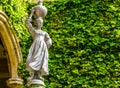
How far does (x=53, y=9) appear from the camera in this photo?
35.9 feet

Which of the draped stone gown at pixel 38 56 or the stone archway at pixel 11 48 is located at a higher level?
the draped stone gown at pixel 38 56

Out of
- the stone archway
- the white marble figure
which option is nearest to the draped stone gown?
the white marble figure

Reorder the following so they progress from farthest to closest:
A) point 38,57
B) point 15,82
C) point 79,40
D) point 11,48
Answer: point 79,40, point 11,48, point 15,82, point 38,57

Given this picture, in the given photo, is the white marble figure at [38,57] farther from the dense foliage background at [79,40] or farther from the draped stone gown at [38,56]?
the dense foliage background at [79,40]

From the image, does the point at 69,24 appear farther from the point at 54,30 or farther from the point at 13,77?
the point at 13,77

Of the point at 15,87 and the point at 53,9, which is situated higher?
the point at 53,9

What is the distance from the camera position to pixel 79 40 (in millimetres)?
10094

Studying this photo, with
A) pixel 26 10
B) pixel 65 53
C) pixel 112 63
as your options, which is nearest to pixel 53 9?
pixel 26 10

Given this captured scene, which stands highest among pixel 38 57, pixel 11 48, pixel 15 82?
pixel 38 57

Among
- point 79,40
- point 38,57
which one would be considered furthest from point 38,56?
point 79,40

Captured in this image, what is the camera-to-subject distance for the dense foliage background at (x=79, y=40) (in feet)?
31.2

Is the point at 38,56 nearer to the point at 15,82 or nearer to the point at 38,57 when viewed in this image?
the point at 38,57

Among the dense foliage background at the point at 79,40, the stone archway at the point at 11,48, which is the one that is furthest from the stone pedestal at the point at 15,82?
the dense foliage background at the point at 79,40

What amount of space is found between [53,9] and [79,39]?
1249mm
